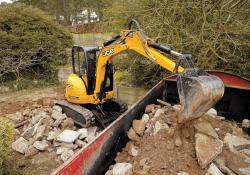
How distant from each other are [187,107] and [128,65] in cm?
511

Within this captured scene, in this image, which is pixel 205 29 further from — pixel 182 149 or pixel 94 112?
pixel 182 149

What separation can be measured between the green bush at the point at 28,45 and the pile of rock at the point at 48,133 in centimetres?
365

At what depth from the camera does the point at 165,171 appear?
2764mm

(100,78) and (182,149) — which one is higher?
(100,78)

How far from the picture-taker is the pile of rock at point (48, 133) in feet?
15.2

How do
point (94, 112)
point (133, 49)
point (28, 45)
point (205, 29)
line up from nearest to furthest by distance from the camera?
point (133, 49) → point (94, 112) → point (205, 29) → point (28, 45)

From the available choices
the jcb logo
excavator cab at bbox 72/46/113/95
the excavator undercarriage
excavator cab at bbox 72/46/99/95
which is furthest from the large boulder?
excavator cab at bbox 72/46/99/95

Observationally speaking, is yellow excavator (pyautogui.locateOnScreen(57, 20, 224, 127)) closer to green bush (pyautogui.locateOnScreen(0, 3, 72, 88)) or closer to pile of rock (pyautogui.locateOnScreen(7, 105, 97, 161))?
pile of rock (pyautogui.locateOnScreen(7, 105, 97, 161))

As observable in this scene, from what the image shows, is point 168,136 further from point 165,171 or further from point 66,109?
point 66,109

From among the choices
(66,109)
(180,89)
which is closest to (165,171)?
(180,89)

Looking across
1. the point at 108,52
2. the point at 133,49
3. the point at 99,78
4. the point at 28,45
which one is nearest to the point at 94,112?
the point at 99,78

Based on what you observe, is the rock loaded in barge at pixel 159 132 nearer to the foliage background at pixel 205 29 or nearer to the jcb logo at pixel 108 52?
the jcb logo at pixel 108 52

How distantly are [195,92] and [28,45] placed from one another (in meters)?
7.82

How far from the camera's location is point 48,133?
507 centimetres
